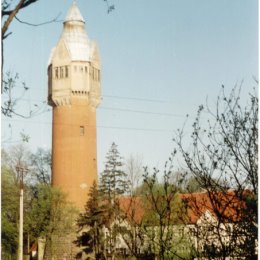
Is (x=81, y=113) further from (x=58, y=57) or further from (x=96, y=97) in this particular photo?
(x=58, y=57)

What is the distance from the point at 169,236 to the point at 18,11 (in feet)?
9.37

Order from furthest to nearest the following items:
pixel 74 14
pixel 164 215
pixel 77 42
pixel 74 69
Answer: pixel 77 42, pixel 74 69, pixel 74 14, pixel 164 215

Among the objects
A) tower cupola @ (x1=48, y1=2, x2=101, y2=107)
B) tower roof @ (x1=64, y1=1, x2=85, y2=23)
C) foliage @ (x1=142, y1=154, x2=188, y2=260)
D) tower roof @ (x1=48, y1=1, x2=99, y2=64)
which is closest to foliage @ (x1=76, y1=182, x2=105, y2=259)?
tower cupola @ (x1=48, y1=2, x2=101, y2=107)

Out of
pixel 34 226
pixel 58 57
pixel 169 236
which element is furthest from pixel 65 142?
pixel 169 236

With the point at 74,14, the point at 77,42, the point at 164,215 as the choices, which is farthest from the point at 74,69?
the point at 164,215

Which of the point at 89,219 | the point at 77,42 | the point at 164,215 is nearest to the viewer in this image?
the point at 164,215

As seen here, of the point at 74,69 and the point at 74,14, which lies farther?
the point at 74,69

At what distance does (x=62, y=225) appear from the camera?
27.5m

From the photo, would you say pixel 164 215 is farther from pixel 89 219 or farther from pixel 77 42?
pixel 77 42

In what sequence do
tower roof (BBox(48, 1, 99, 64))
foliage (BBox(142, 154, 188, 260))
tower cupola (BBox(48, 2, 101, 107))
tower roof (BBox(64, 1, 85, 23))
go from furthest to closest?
tower roof (BBox(48, 1, 99, 64)), tower cupola (BBox(48, 2, 101, 107)), tower roof (BBox(64, 1, 85, 23)), foliage (BBox(142, 154, 188, 260))

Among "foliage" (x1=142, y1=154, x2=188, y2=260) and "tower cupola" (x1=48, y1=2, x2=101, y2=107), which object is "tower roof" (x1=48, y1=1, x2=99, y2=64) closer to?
"tower cupola" (x1=48, y1=2, x2=101, y2=107)

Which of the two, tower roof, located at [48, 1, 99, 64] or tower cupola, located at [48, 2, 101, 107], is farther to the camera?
tower roof, located at [48, 1, 99, 64]

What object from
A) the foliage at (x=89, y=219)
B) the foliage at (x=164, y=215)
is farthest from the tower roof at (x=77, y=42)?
the foliage at (x=164, y=215)

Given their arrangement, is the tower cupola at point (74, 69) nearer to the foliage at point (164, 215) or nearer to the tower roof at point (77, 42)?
the tower roof at point (77, 42)
